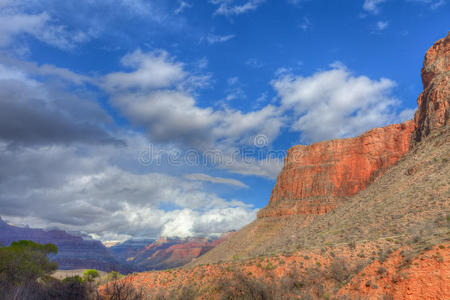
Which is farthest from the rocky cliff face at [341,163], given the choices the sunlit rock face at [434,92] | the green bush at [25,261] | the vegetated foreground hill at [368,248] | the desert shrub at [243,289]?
the desert shrub at [243,289]

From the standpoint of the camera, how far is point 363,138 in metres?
112

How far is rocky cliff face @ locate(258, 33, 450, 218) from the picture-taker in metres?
80.4

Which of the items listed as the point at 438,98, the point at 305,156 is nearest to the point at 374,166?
the point at 305,156

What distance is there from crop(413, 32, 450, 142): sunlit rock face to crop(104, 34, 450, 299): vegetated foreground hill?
0.26 meters

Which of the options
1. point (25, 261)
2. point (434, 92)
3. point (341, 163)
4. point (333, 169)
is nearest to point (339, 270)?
point (25, 261)

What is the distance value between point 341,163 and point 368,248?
9529 centimetres

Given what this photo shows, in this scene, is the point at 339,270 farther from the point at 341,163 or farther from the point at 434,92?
the point at 341,163

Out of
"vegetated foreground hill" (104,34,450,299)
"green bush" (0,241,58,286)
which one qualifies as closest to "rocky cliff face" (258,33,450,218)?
"vegetated foreground hill" (104,34,450,299)

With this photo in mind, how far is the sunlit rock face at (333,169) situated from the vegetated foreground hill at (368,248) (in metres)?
2.57

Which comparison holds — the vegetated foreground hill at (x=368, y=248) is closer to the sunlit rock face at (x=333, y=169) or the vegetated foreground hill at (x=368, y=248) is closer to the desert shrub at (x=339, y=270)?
the desert shrub at (x=339, y=270)

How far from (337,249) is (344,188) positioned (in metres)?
88.3

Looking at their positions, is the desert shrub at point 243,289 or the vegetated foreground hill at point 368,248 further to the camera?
the desert shrub at point 243,289

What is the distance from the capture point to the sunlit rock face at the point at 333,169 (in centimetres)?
9969

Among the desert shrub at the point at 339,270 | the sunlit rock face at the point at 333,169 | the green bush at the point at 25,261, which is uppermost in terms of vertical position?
the sunlit rock face at the point at 333,169
